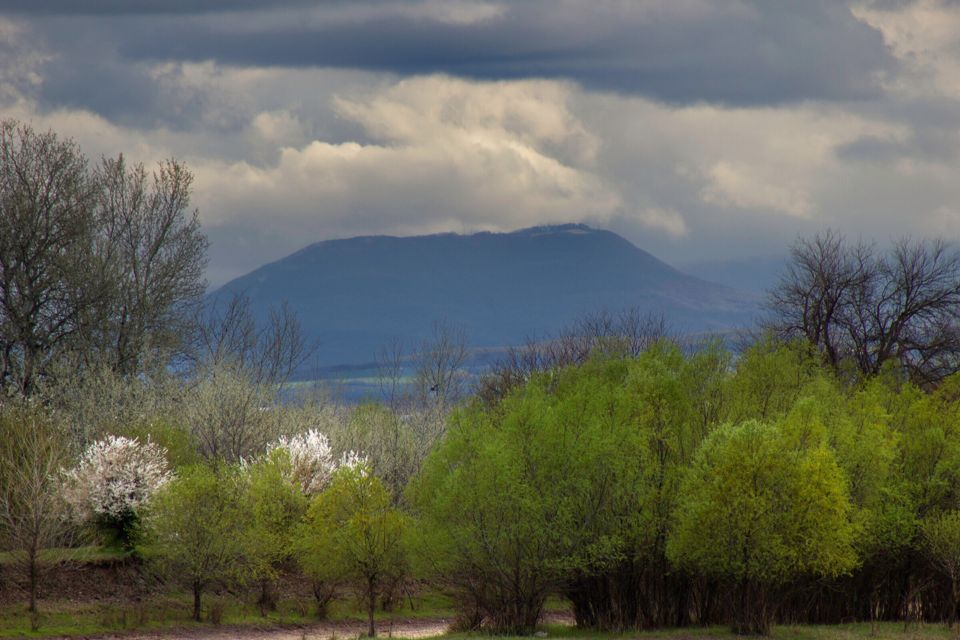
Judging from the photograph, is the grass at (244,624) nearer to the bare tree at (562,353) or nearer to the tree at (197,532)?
the tree at (197,532)

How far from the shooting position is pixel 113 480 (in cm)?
5456

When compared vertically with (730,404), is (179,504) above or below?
below

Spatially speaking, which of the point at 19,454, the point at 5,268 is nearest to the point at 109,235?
the point at 5,268

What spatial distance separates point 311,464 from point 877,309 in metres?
45.6

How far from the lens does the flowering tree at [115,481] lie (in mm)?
53844

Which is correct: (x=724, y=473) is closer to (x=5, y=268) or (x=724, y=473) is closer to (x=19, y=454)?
(x=19, y=454)

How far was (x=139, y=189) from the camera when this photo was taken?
86938 millimetres

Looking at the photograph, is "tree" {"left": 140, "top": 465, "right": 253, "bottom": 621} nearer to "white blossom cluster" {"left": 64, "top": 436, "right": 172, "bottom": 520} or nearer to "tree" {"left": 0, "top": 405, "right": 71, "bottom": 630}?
"white blossom cluster" {"left": 64, "top": 436, "right": 172, "bottom": 520}

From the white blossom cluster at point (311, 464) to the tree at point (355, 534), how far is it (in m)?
5.37

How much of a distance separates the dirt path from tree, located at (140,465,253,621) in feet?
8.04


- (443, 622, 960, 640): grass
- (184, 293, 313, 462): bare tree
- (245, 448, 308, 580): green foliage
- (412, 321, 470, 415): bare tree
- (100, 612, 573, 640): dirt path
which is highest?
(412, 321, 470, 415): bare tree

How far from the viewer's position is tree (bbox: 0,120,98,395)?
7450 centimetres

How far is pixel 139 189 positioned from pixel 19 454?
3609cm

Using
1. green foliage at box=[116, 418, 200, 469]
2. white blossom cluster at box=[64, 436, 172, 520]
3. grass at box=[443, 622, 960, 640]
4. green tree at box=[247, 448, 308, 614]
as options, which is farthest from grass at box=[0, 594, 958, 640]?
green foliage at box=[116, 418, 200, 469]
